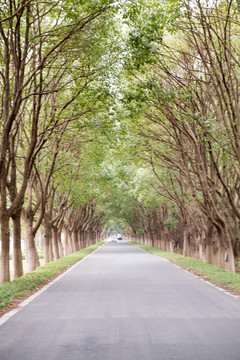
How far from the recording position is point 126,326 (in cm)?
738

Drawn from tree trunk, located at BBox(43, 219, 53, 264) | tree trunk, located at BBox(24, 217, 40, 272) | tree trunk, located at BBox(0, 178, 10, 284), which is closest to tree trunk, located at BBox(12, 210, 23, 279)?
tree trunk, located at BBox(0, 178, 10, 284)

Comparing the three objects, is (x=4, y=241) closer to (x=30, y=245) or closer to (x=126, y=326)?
(x=30, y=245)

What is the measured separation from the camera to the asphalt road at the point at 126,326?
18.6ft

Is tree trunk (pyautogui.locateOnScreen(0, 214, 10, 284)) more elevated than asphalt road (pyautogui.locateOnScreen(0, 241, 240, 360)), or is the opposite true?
tree trunk (pyautogui.locateOnScreen(0, 214, 10, 284))

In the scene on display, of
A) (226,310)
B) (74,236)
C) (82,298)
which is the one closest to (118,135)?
(82,298)

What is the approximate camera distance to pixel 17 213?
16438 mm

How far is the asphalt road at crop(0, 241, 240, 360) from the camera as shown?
5684 mm

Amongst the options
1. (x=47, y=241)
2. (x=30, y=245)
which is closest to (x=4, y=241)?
(x=30, y=245)

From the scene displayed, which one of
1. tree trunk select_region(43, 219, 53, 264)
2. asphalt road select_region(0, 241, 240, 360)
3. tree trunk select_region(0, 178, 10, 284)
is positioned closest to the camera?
asphalt road select_region(0, 241, 240, 360)

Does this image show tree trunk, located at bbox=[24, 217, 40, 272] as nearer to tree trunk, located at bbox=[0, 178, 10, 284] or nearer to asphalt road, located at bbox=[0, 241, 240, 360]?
tree trunk, located at bbox=[0, 178, 10, 284]

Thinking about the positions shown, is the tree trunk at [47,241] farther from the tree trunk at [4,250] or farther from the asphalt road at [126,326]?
the asphalt road at [126,326]

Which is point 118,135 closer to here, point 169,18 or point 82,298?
point 169,18

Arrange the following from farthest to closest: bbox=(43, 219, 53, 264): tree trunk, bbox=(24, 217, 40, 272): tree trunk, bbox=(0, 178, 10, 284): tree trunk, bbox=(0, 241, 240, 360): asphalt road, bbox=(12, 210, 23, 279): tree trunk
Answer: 1. bbox=(43, 219, 53, 264): tree trunk
2. bbox=(24, 217, 40, 272): tree trunk
3. bbox=(12, 210, 23, 279): tree trunk
4. bbox=(0, 178, 10, 284): tree trunk
5. bbox=(0, 241, 240, 360): asphalt road

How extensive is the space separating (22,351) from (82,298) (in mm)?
5165
